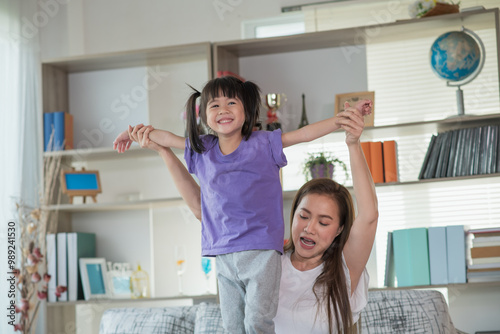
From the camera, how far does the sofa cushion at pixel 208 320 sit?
7.95 ft

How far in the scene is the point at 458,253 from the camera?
3.17m

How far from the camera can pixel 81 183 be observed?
12.0ft

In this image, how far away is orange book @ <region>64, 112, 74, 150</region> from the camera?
145 inches

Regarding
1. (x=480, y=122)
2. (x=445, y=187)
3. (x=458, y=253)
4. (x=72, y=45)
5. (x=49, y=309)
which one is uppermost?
(x=72, y=45)

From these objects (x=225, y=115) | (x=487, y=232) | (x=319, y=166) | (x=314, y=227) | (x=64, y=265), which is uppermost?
(x=225, y=115)

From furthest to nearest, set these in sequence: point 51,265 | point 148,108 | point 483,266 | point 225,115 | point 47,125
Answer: point 148,108 < point 47,125 < point 51,265 < point 483,266 < point 225,115

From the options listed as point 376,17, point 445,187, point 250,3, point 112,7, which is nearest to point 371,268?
point 445,187

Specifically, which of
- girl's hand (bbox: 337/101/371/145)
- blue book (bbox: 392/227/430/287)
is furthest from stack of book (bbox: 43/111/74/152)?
girl's hand (bbox: 337/101/371/145)

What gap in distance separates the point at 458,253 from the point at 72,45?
2.57 meters

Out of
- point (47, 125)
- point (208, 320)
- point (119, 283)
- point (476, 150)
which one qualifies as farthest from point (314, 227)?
point (47, 125)

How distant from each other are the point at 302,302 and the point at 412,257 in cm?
160

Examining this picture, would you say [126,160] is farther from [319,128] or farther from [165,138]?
[319,128]

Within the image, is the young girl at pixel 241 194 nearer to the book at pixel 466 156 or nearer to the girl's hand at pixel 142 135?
the girl's hand at pixel 142 135

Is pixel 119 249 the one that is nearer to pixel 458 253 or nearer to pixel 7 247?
pixel 7 247
